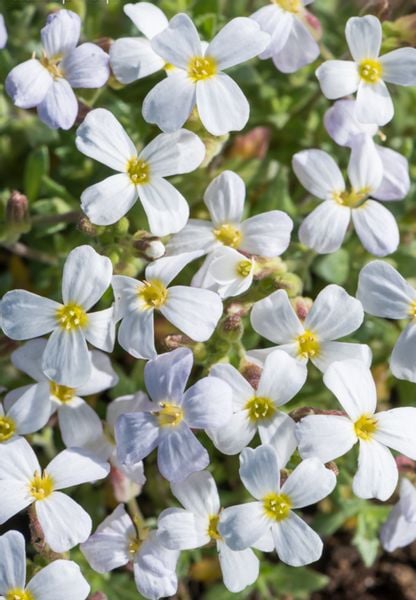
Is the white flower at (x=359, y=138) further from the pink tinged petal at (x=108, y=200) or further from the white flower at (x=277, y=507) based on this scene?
the white flower at (x=277, y=507)

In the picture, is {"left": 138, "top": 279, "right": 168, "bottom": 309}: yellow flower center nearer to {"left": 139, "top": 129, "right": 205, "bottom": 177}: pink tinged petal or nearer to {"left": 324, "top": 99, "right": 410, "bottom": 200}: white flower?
{"left": 139, "top": 129, "right": 205, "bottom": 177}: pink tinged petal

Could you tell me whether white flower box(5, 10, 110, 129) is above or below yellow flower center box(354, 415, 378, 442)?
above

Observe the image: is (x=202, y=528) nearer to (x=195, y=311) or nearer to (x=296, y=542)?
(x=296, y=542)

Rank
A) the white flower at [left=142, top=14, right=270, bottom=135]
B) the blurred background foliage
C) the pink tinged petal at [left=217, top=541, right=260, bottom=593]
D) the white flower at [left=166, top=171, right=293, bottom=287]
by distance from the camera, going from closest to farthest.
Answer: the pink tinged petal at [left=217, top=541, right=260, bottom=593], the white flower at [left=142, top=14, right=270, bottom=135], the white flower at [left=166, top=171, right=293, bottom=287], the blurred background foliage

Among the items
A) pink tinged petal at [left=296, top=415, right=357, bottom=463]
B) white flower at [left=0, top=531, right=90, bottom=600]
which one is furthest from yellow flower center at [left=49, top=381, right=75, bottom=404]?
pink tinged petal at [left=296, top=415, right=357, bottom=463]

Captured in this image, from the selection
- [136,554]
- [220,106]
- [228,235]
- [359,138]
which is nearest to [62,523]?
[136,554]

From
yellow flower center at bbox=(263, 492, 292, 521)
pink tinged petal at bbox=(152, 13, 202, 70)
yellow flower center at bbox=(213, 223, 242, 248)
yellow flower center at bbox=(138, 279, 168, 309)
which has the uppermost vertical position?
pink tinged petal at bbox=(152, 13, 202, 70)

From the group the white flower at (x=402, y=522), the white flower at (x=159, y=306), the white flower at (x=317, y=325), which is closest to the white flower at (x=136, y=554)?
the white flower at (x=159, y=306)
